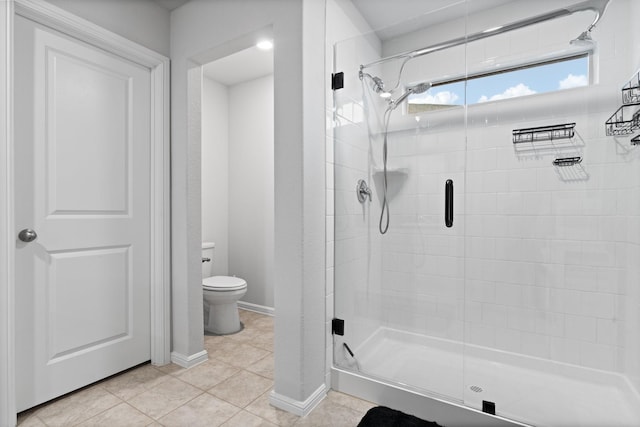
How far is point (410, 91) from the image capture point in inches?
78.5

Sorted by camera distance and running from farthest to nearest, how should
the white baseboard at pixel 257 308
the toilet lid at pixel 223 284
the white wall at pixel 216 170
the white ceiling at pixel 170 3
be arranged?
the white wall at pixel 216 170 → the white baseboard at pixel 257 308 → the toilet lid at pixel 223 284 → the white ceiling at pixel 170 3

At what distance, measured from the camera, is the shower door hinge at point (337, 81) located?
77.5 inches

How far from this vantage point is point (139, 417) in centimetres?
168

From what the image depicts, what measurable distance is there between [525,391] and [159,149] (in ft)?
8.20

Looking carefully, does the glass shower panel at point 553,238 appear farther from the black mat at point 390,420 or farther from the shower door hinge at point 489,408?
the black mat at point 390,420

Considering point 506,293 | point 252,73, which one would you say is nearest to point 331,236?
point 506,293

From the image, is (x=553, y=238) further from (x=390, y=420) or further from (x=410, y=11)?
(x=410, y=11)

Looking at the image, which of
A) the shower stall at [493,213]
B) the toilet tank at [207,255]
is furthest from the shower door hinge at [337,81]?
the toilet tank at [207,255]

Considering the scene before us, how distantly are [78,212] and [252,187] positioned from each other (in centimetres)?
186

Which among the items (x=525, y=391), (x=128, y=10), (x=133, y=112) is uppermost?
(x=128, y=10)

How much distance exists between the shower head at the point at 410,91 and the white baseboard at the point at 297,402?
1.70 meters

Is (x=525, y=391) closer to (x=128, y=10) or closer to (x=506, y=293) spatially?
(x=506, y=293)

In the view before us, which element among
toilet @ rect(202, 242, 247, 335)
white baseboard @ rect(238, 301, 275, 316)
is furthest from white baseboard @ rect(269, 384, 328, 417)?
white baseboard @ rect(238, 301, 275, 316)

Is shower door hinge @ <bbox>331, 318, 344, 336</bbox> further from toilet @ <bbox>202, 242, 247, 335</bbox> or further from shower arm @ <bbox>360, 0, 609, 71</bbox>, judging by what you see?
shower arm @ <bbox>360, 0, 609, 71</bbox>
